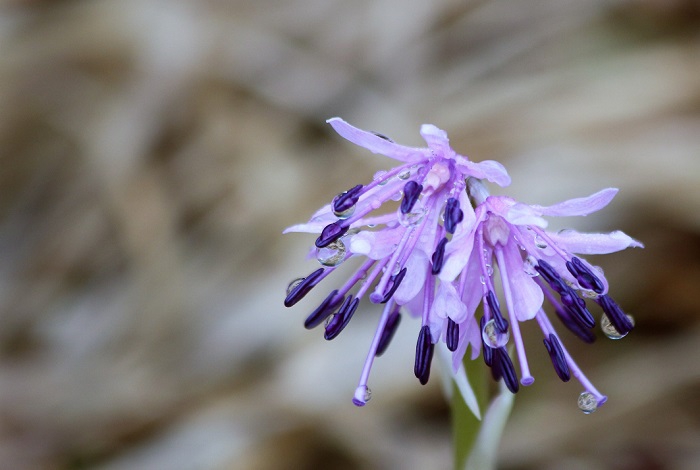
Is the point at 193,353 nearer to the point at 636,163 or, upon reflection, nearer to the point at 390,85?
the point at 390,85

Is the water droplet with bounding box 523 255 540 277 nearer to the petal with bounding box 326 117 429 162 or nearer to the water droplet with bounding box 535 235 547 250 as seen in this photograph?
the water droplet with bounding box 535 235 547 250

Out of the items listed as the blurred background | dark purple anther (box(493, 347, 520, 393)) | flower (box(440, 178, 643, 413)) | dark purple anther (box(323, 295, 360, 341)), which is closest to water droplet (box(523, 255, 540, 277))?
flower (box(440, 178, 643, 413))

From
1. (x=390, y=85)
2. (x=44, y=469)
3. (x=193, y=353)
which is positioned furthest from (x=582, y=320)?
(x=390, y=85)

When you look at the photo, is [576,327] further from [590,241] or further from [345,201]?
[345,201]

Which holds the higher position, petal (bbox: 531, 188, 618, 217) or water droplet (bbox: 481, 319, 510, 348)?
petal (bbox: 531, 188, 618, 217)

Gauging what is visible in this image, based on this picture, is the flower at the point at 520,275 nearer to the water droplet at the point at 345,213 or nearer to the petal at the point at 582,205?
the petal at the point at 582,205

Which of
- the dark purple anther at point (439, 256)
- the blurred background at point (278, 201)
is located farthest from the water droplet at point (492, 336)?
the blurred background at point (278, 201)

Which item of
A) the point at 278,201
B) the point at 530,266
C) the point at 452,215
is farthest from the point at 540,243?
Result: the point at 278,201

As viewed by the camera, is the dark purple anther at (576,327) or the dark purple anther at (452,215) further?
the dark purple anther at (576,327)
